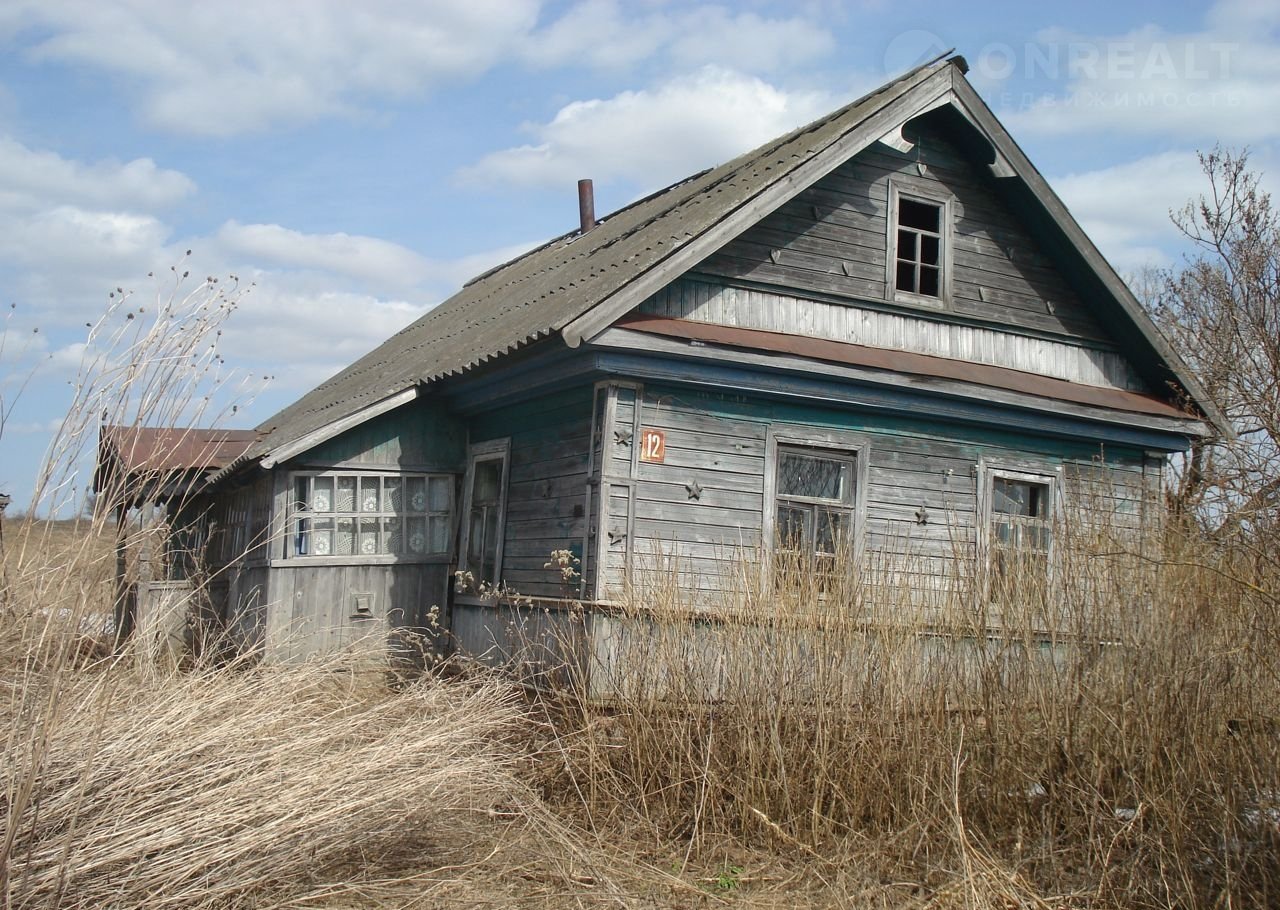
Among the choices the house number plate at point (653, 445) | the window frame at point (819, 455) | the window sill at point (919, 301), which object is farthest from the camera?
the window sill at point (919, 301)

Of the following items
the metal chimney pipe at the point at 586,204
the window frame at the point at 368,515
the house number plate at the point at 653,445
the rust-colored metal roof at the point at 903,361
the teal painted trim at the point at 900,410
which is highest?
the metal chimney pipe at the point at 586,204

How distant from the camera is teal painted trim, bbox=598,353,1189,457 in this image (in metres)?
8.72

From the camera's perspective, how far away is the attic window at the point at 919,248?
10.5m

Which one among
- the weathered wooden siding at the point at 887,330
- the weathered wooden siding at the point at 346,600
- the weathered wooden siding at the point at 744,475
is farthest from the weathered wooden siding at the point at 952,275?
the weathered wooden siding at the point at 346,600

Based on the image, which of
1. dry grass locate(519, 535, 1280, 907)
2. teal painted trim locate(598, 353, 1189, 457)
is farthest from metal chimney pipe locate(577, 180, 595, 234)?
dry grass locate(519, 535, 1280, 907)

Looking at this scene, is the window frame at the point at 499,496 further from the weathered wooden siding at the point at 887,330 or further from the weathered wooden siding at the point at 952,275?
the weathered wooden siding at the point at 952,275

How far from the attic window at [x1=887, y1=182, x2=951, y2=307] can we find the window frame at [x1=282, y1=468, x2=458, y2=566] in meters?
4.58

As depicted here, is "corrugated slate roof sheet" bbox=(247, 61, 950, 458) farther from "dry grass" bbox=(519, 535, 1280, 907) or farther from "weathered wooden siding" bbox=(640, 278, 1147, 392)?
"dry grass" bbox=(519, 535, 1280, 907)

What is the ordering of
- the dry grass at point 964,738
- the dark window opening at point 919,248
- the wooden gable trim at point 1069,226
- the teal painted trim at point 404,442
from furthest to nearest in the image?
the dark window opening at point 919,248 → the wooden gable trim at point 1069,226 → the teal painted trim at point 404,442 → the dry grass at point 964,738

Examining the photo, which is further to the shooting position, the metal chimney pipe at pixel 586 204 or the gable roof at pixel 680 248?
the metal chimney pipe at pixel 586 204

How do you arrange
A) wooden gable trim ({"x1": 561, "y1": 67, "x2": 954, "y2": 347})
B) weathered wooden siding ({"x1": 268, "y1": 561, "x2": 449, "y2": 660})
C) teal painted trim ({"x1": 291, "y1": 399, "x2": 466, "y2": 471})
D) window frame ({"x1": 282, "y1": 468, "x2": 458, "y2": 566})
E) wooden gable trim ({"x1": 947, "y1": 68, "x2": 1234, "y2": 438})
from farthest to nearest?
wooden gable trim ({"x1": 947, "y1": 68, "x2": 1234, "y2": 438})
teal painted trim ({"x1": 291, "y1": 399, "x2": 466, "y2": 471})
window frame ({"x1": 282, "y1": 468, "x2": 458, "y2": 566})
weathered wooden siding ({"x1": 268, "y1": 561, "x2": 449, "y2": 660})
wooden gable trim ({"x1": 561, "y1": 67, "x2": 954, "y2": 347})

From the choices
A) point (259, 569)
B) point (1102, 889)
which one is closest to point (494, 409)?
point (259, 569)

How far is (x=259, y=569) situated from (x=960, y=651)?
6454mm

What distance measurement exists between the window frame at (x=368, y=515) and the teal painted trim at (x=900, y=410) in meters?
2.85
